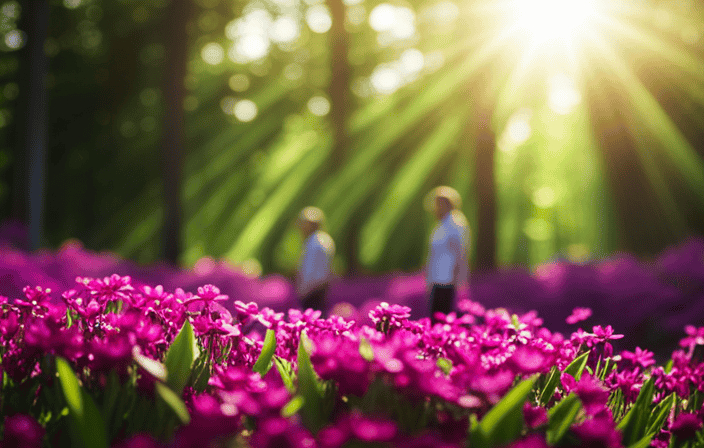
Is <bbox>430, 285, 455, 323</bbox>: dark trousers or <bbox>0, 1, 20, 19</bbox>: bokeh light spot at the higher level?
<bbox>0, 1, 20, 19</bbox>: bokeh light spot

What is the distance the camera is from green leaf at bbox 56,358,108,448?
174cm

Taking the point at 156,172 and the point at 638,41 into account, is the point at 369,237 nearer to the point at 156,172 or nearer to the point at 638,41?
the point at 156,172

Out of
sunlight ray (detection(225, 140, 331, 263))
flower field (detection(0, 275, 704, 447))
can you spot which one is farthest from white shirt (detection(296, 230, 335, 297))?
sunlight ray (detection(225, 140, 331, 263))

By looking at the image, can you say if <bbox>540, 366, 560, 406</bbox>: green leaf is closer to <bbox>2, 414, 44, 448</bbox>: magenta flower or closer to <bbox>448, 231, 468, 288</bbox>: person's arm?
<bbox>2, 414, 44, 448</bbox>: magenta flower

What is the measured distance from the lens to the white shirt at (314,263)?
21.7ft

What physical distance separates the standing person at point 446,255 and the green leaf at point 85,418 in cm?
473

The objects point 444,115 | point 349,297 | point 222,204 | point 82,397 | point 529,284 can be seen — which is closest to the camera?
point 82,397

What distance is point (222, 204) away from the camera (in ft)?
66.9

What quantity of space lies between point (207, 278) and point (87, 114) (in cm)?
992

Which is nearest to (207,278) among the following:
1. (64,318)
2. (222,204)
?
(64,318)

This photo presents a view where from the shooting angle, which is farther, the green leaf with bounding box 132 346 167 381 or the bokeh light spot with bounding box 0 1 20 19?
the bokeh light spot with bounding box 0 1 20 19

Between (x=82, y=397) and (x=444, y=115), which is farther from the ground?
(x=444, y=115)

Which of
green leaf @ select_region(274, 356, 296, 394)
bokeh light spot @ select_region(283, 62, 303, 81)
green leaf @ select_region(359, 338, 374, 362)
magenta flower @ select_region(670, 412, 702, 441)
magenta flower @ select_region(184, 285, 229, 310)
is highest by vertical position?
bokeh light spot @ select_region(283, 62, 303, 81)

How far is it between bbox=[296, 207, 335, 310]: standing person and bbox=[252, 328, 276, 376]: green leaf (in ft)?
13.3
